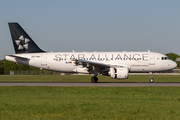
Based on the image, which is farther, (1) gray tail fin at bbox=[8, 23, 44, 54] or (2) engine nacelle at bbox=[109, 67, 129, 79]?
(1) gray tail fin at bbox=[8, 23, 44, 54]

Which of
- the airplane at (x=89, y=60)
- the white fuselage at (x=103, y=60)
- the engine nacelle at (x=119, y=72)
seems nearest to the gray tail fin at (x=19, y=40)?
the airplane at (x=89, y=60)

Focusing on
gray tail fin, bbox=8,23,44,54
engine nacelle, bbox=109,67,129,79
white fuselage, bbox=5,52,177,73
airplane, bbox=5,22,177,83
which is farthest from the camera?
gray tail fin, bbox=8,23,44,54

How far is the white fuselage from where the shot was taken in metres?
33.3

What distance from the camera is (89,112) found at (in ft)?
39.9

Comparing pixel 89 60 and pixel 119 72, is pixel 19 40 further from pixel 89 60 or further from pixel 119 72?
pixel 119 72

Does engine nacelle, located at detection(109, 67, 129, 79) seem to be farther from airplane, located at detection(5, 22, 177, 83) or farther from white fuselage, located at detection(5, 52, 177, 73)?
white fuselage, located at detection(5, 52, 177, 73)

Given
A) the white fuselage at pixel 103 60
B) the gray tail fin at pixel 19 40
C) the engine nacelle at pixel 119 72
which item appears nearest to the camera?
the engine nacelle at pixel 119 72

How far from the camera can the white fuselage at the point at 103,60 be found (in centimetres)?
3328

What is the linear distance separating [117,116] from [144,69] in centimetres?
2300

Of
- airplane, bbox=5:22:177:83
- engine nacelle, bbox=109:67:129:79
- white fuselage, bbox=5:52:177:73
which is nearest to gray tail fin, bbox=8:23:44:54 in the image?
airplane, bbox=5:22:177:83

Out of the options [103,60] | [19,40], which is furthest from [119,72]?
[19,40]

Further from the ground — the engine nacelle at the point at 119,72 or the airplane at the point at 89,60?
the airplane at the point at 89,60

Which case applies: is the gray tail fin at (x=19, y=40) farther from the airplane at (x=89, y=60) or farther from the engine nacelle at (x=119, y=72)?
the engine nacelle at (x=119, y=72)

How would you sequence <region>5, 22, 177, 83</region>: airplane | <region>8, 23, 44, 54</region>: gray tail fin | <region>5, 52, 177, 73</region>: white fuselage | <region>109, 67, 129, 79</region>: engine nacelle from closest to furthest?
<region>109, 67, 129, 79</region>: engine nacelle → <region>5, 22, 177, 83</region>: airplane → <region>5, 52, 177, 73</region>: white fuselage → <region>8, 23, 44, 54</region>: gray tail fin
